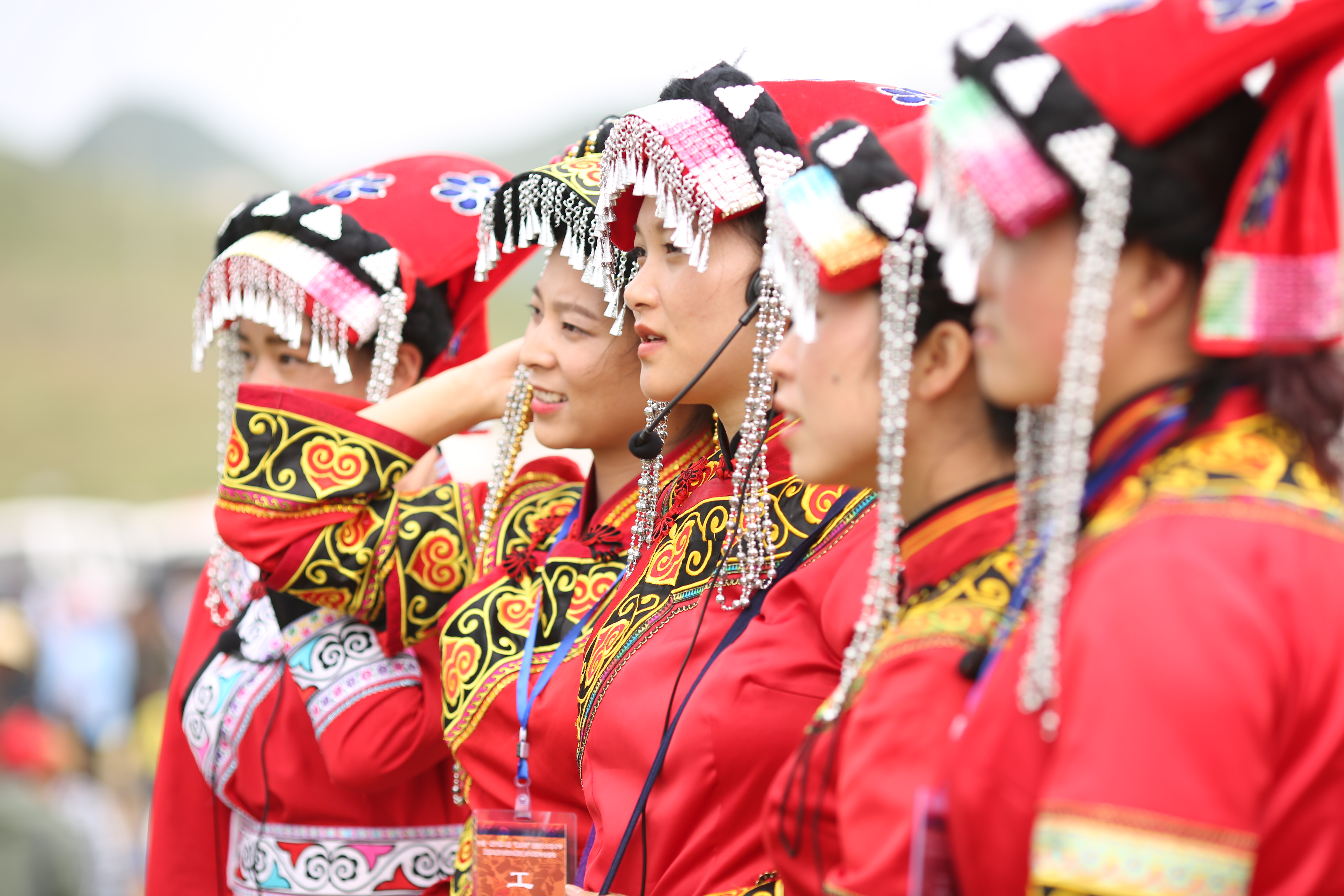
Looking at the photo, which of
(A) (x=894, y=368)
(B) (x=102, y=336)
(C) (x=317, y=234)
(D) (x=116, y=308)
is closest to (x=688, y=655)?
(A) (x=894, y=368)

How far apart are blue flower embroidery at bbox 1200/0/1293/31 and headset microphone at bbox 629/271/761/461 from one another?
0.80 m

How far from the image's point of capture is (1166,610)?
992mm

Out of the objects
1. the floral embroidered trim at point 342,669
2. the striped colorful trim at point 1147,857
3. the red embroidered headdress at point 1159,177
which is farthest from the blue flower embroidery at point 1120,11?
the floral embroidered trim at point 342,669

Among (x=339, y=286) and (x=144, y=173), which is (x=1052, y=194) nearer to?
(x=339, y=286)

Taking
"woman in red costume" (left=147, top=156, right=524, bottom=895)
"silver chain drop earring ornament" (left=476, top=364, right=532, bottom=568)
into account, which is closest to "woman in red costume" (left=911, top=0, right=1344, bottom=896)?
"silver chain drop earring ornament" (left=476, top=364, right=532, bottom=568)

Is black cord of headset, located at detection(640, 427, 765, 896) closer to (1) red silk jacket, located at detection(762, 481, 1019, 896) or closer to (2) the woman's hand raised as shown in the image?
(1) red silk jacket, located at detection(762, 481, 1019, 896)

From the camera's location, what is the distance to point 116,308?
30719 millimetres

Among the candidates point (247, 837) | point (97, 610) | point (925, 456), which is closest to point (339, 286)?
point (247, 837)

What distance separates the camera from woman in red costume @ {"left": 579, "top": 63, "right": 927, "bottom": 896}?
5.42 ft

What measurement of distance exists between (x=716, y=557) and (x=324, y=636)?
37.8 inches

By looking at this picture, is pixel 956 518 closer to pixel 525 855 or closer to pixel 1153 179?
pixel 1153 179

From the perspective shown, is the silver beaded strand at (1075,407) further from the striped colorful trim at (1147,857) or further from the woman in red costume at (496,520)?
the woman in red costume at (496,520)

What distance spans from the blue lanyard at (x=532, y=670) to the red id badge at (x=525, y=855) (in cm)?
11

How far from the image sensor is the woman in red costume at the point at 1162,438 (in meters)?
0.98
